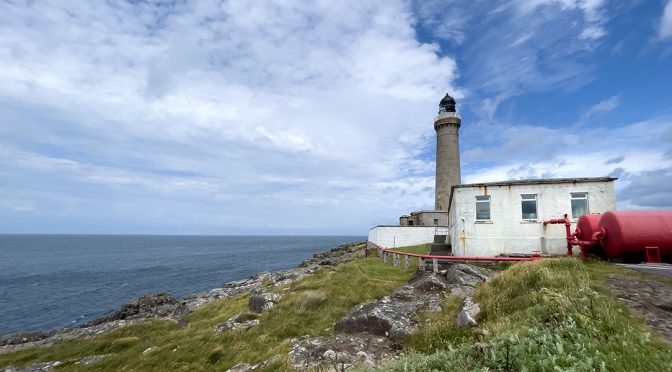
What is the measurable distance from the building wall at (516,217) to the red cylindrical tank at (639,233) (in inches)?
236

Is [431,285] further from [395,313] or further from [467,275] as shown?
[395,313]

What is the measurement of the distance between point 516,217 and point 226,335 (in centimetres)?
1859

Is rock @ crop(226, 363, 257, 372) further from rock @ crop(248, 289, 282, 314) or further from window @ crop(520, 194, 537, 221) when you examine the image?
window @ crop(520, 194, 537, 221)

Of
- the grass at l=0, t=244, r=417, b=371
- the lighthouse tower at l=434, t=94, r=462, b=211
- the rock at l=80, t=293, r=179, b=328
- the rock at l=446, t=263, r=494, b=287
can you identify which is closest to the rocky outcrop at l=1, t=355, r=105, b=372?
the grass at l=0, t=244, r=417, b=371

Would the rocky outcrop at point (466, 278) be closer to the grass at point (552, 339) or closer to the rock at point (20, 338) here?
the grass at point (552, 339)

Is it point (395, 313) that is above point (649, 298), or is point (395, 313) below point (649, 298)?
below

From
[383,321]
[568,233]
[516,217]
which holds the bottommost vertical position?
[383,321]

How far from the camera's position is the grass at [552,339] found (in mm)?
4395

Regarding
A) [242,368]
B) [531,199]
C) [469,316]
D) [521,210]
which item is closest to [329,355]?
[242,368]

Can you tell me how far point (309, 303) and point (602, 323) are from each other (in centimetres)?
1151

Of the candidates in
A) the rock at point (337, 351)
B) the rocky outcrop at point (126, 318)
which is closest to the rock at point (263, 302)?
the rocky outcrop at point (126, 318)

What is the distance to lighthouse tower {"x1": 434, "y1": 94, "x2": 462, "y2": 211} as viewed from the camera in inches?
1850

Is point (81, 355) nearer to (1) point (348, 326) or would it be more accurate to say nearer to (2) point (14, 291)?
(1) point (348, 326)

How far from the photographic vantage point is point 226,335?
13.6m
